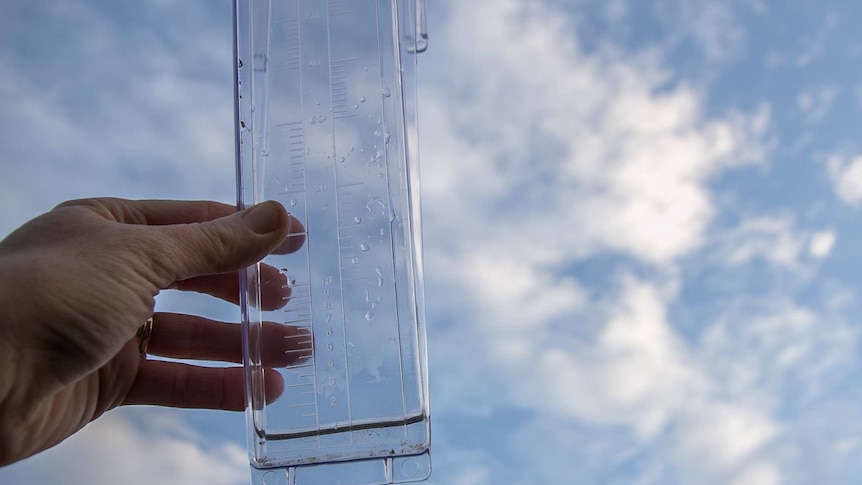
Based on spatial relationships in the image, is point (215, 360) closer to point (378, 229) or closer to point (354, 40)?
point (378, 229)

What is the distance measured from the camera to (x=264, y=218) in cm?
174

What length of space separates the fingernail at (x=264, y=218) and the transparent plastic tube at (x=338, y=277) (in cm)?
12

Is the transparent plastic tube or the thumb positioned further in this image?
the transparent plastic tube

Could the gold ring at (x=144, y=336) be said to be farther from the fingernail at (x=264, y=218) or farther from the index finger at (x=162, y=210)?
the fingernail at (x=264, y=218)

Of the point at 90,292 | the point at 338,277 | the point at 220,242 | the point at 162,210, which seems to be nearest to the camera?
the point at 90,292

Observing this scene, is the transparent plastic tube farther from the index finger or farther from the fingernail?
the index finger

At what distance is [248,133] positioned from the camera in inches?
73.9

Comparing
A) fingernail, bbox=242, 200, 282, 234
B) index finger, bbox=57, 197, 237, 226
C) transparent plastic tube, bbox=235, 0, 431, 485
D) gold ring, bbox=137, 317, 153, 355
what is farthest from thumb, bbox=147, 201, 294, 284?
gold ring, bbox=137, 317, 153, 355

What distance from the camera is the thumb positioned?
165cm

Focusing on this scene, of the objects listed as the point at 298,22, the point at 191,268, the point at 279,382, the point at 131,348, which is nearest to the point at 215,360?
the point at 131,348

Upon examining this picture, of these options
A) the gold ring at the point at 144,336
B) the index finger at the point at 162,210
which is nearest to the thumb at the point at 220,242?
the index finger at the point at 162,210

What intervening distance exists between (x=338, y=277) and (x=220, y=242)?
12.2 inches

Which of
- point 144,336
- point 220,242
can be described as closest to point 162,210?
point 144,336

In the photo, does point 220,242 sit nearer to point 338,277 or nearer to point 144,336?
point 338,277
